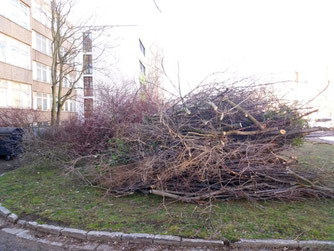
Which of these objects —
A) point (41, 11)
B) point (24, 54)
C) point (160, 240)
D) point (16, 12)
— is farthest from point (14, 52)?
point (160, 240)

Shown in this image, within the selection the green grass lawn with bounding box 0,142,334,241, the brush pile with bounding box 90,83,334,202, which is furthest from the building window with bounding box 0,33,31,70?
the brush pile with bounding box 90,83,334,202

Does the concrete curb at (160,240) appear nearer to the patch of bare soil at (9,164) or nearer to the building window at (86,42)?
the patch of bare soil at (9,164)

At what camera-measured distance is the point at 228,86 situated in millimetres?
5941

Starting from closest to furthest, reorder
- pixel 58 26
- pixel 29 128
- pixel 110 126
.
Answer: pixel 110 126
pixel 29 128
pixel 58 26

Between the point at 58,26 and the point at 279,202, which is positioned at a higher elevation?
the point at 58,26

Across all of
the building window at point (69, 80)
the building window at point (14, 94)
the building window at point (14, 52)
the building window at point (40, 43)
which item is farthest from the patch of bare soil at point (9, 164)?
the building window at point (40, 43)

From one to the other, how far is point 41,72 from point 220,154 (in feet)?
92.8

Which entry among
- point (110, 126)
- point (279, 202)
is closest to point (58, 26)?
point (110, 126)

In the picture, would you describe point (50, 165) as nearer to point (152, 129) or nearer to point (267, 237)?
point (152, 129)

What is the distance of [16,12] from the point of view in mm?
21500

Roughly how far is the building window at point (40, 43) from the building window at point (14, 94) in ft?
18.5

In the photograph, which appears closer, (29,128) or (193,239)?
(193,239)

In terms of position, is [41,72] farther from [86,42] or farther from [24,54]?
[86,42]

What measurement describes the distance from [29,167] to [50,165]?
64 cm
